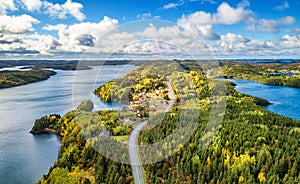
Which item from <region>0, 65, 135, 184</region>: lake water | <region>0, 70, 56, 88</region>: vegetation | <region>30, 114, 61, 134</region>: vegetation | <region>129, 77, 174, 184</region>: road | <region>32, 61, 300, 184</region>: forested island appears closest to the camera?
<region>32, 61, 300, 184</region>: forested island

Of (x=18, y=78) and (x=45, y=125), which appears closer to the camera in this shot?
(x=45, y=125)

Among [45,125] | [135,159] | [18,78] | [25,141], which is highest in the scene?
[135,159]

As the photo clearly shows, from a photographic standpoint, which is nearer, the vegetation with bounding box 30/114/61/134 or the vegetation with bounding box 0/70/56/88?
the vegetation with bounding box 30/114/61/134

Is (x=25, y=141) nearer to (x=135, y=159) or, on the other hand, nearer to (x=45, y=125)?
(x=45, y=125)

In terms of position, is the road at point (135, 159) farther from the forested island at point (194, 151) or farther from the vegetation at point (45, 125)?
the vegetation at point (45, 125)

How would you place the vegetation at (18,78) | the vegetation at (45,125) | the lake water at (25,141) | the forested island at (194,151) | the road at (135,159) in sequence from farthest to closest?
the vegetation at (18,78) → the vegetation at (45,125) → the lake water at (25,141) → the road at (135,159) → the forested island at (194,151)

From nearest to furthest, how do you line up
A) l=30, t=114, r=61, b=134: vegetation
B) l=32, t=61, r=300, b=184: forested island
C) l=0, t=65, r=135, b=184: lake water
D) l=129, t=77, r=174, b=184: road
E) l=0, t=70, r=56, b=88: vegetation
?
l=32, t=61, r=300, b=184: forested island
l=129, t=77, r=174, b=184: road
l=0, t=65, r=135, b=184: lake water
l=30, t=114, r=61, b=134: vegetation
l=0, t=70, r=56, b=88: vegetation

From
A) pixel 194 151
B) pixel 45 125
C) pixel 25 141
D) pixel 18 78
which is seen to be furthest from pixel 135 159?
pixel 18 78

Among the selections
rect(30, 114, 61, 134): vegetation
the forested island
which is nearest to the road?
the forested island

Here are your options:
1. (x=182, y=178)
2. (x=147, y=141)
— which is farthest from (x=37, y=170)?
(x=182, y=178)

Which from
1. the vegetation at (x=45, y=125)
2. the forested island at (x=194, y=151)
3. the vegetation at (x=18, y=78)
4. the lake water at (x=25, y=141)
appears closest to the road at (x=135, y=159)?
the forested island at (x=194, y=151)

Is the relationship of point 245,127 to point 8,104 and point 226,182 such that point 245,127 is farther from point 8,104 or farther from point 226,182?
point 8,104

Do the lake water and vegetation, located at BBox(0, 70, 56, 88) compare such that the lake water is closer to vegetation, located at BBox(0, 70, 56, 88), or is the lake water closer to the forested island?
the forested island
